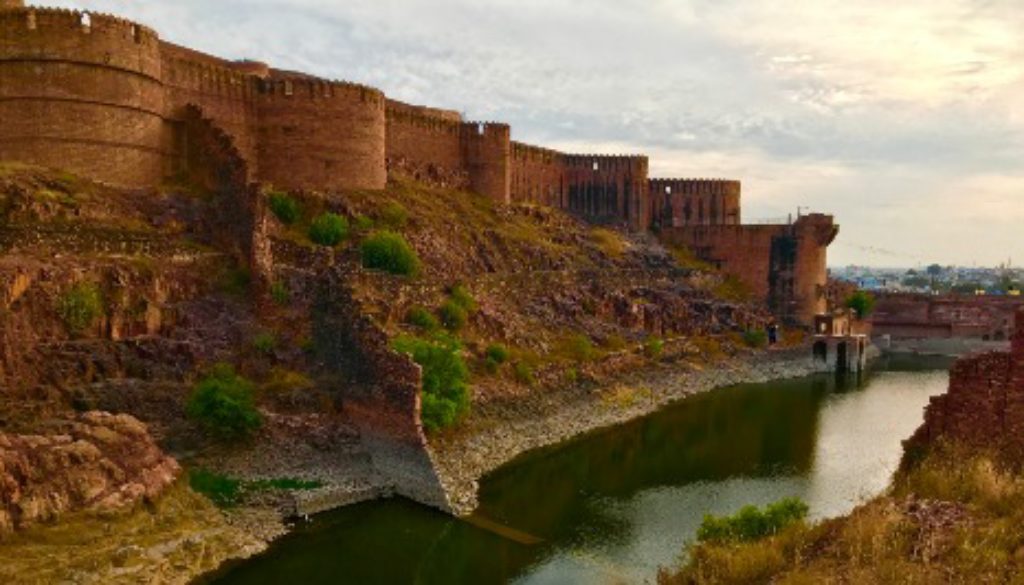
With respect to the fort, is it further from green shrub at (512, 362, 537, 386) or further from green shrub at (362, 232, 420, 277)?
green shrub at (512, 362, 537, 386)

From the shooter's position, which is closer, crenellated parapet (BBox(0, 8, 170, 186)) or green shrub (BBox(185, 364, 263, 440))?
green shrub (BBox(185, 364, 263, 440))

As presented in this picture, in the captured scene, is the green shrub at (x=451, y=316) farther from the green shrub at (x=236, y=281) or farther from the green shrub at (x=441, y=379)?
the green shrub at (x=236, y=281)

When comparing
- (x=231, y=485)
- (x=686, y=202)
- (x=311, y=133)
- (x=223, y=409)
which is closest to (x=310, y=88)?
(x=311, y=133)

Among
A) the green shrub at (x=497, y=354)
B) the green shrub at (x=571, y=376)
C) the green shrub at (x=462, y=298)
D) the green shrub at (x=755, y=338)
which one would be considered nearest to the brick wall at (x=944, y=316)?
the green shrub at (x=755, y=338)

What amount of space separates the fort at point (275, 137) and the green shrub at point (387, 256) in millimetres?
5842

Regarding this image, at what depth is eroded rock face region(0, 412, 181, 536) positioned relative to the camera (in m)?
19.3

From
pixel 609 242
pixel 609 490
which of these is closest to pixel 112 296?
pixel 609 490

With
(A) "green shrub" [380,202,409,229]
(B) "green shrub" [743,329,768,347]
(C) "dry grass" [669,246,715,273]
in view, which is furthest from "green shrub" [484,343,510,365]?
(C) "dry grass" [669,246,715,273]

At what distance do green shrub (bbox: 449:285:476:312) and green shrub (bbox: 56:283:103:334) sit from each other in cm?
1655

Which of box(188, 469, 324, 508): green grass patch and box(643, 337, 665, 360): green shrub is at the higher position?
box(643, 337, 665, 360): green shrub

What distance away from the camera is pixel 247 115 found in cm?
4075

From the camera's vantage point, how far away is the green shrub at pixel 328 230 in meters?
37.4

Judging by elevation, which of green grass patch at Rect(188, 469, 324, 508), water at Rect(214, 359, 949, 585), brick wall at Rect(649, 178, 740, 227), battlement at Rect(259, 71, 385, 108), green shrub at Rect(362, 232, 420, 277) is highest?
battlement at Rect(259, 71, 385, 108)

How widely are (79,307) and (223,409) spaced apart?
5931 millimetres
